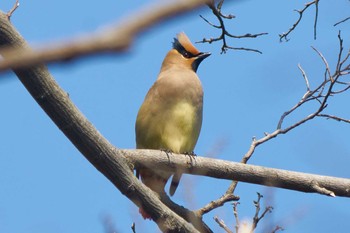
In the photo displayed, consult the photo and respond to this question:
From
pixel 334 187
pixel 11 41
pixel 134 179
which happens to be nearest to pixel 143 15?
pixel 11 41

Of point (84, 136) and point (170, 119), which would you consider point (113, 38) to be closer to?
point (84, 136)

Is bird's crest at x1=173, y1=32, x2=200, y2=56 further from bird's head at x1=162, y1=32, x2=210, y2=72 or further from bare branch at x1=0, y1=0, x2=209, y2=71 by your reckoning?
bare branch at x1=0, y1=0, x2=209, y2=71

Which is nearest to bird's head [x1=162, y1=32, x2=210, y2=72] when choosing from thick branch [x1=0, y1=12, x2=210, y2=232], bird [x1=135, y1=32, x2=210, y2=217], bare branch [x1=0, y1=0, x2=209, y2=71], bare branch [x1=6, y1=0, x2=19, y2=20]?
bird [x1=135, y1=32, x2=210, y2=217]

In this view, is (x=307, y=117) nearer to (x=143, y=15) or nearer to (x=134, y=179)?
(x=134, y=179)

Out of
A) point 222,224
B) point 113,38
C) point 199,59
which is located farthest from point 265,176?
point 113,38

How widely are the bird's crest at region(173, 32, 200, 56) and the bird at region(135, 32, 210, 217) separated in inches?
21.0

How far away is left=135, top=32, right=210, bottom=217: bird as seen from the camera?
5.41m

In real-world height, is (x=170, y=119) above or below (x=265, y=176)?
above

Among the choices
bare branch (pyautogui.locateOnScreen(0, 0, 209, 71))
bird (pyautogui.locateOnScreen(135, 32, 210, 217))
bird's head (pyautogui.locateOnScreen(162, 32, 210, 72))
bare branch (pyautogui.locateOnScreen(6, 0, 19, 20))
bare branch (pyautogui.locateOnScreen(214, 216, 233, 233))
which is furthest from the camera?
bird's head (pyautogui.locateOnScreen(162, 32, 210, 72))

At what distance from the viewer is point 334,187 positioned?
432cm

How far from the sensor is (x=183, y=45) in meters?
6.65

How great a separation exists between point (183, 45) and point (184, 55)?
0.44 ft

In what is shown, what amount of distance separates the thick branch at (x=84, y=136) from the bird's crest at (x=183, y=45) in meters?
2.75

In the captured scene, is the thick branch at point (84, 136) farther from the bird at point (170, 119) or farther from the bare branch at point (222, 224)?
the bird at point (170, 119)
